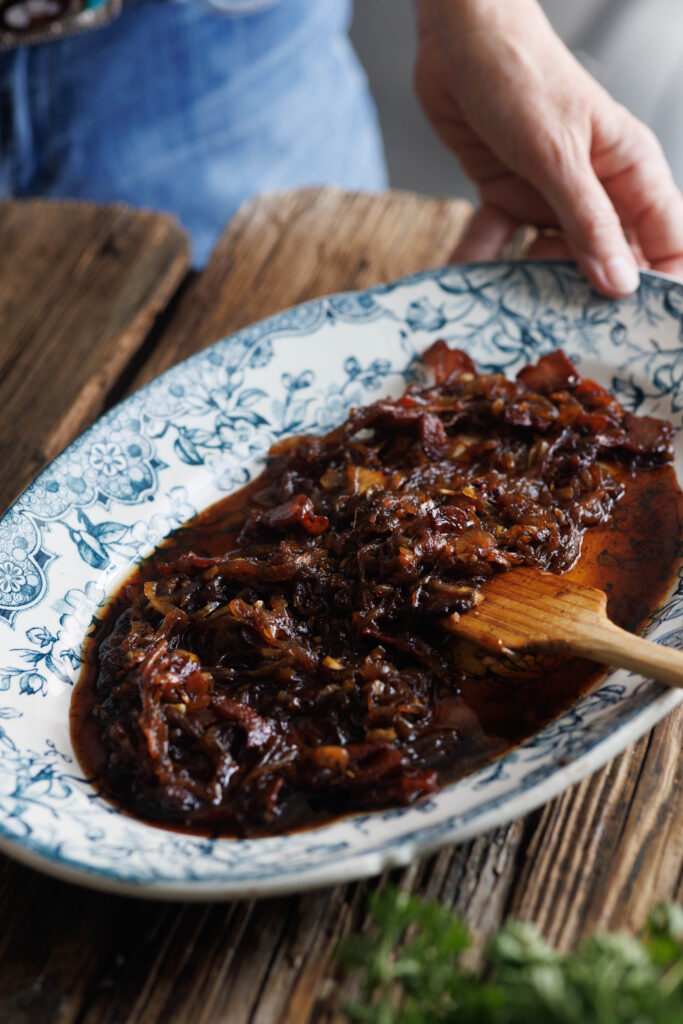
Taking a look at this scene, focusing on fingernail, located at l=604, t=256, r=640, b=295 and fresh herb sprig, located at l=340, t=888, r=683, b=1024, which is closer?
fresh herb sprig, located at l=340, t=888, r=683, b=1024

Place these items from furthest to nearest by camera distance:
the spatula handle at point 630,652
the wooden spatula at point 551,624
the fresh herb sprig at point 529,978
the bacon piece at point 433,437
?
the bacon piece at point 433,437 < the wooden spatula at point 551,624 < the spatula handle at point 630,652 < the fresh herb sprig at point 529,978

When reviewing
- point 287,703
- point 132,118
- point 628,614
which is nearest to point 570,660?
point 628,614

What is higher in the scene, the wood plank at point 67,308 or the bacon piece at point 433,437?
the wood plank at point 67,308

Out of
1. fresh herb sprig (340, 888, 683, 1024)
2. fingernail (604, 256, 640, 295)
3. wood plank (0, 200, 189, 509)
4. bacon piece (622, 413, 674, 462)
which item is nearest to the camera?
fresh herb sprig (340, 888, 683, 1024)

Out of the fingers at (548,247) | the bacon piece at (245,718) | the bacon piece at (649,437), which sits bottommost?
the bacon piece at (649,437)

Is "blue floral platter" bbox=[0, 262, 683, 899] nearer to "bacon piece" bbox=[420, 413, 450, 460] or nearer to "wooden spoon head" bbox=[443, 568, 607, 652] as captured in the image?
"wooden spoon head" bbox=[443, 568, 607, 652]

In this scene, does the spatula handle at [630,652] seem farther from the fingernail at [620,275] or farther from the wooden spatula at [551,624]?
the fingernail at [620,275]

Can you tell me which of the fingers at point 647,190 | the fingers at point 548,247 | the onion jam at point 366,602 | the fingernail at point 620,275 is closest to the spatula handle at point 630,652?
the onion jam at point 366,602

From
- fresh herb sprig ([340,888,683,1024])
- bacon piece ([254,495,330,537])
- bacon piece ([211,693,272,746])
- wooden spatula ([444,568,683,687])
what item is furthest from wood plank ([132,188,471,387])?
fresh herb sprig ([340,888,683,1024])
